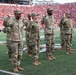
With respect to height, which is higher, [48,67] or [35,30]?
[35,30]

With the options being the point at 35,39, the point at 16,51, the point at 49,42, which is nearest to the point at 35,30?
the point at 35,39

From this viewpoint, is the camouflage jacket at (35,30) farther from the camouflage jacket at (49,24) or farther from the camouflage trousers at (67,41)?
the camouflage trousers at (67,41)

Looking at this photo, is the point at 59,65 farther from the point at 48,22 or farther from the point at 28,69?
the point at 48,22

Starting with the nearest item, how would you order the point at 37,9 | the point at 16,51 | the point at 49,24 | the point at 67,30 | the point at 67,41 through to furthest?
1. the point at 16,51
2. the point at 49,24
3. the point at 67,41
4. the point at 67,30
5. the point at 37,9

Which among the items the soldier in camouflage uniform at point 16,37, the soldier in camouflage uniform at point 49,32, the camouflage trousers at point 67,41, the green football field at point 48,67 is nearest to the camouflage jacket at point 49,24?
the soldier in camouflage uniform at point 49,32

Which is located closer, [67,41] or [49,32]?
[49,32]

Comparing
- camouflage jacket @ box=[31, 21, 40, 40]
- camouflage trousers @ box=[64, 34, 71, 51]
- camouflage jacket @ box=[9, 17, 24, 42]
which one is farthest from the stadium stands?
camouflage jacket @ box=[9, 17, 24, 42]

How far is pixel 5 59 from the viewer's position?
1251 cm

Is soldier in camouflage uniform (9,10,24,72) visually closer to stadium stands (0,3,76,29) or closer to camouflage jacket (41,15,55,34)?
camouflage jacket (41,15,55,34)

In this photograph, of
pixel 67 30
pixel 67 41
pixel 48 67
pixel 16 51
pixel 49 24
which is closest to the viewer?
pixel 16 51

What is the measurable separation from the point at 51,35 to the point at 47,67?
7.45ft

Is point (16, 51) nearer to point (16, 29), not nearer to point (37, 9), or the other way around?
point (16, 29)

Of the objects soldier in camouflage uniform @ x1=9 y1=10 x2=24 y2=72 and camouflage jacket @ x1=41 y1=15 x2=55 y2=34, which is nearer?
soldier in camouflage uniform @ x1=9 y1=10 x2=24 y2=72

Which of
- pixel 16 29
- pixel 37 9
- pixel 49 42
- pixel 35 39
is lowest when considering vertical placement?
pixel 49 42
